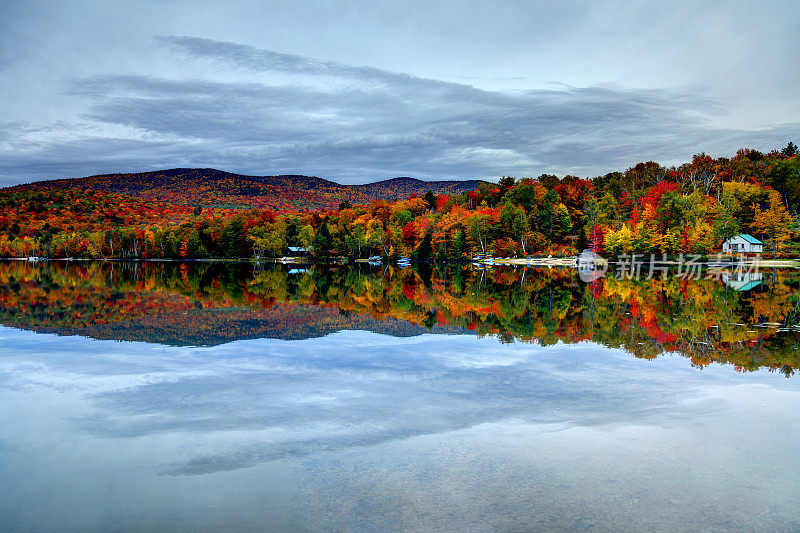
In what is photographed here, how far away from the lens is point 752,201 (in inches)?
3334

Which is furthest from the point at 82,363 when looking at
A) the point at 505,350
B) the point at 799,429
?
the point at 799,429

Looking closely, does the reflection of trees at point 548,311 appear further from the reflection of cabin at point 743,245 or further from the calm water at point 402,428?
the reflection of cabin at point 743,245

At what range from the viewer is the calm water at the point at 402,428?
5.77m

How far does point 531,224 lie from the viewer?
10419cm

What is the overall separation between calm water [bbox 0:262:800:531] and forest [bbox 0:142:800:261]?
70.0m

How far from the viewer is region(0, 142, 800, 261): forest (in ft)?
261

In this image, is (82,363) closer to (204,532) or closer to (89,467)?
(89,467)

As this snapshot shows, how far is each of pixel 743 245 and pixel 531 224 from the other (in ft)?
117

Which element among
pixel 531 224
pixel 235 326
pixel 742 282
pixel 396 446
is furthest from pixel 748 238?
pixel 396 446

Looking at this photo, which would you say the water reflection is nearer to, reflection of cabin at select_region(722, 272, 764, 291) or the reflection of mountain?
the reflection of mountain

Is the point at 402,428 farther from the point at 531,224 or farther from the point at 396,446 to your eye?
the point at 531,224

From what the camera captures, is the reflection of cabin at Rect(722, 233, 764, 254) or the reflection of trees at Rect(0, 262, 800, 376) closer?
the reflection of trees at Rect(0, 262, 800, 376)

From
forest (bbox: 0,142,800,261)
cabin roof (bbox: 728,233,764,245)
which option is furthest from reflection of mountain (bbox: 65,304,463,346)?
cabin roof (bbox: 728,233,764,245)

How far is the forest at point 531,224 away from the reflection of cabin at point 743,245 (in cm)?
101
